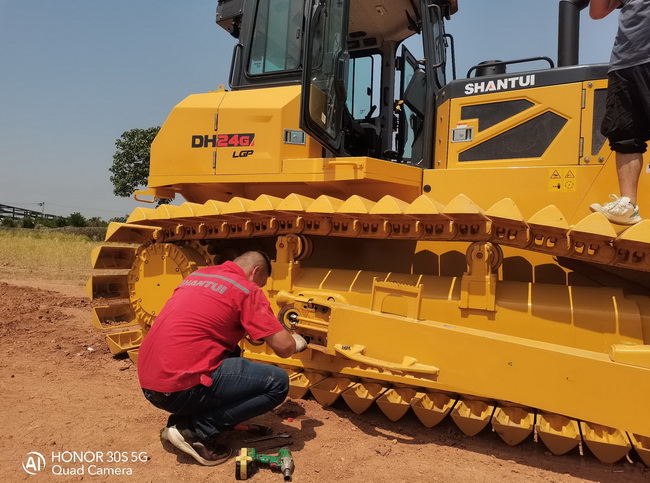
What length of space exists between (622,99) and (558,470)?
2.04m

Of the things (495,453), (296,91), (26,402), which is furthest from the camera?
(296,91)

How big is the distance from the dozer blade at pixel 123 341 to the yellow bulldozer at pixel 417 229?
0.8 inches

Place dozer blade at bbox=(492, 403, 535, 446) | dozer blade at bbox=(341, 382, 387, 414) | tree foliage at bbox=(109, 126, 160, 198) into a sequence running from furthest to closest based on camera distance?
1. tree foliage at bbox=(109, 126, 160, 198)
2. dozer blade at bbox=(341, 382, 387, 414)
3. dozer blade at bbox=(492, 403, 535, 446)

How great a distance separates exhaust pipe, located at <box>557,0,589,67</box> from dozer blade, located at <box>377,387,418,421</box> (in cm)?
254

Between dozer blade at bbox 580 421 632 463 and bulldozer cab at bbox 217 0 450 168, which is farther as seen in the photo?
bulldozer cab at bbox 217 0 450 168

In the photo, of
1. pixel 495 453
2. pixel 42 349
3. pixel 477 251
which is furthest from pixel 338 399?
pixel 42 349

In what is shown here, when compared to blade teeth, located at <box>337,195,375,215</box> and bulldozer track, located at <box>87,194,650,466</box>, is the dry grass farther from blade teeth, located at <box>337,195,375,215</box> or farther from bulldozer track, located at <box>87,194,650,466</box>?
blade teeth, located at <box>337,195,375,215</box>

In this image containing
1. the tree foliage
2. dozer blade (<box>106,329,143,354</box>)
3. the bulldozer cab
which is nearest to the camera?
the bulldozer cab

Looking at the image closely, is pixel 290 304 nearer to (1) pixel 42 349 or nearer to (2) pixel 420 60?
(2) pixel 420 60

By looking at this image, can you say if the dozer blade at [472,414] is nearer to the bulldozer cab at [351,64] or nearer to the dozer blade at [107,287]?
the bulldozer cab at [351,64]

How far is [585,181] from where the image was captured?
11.1ft

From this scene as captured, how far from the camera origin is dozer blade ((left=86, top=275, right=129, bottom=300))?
4.45 meters

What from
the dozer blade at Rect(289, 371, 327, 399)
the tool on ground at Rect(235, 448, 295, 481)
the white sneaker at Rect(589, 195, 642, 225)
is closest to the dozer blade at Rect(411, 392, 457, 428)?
the dozer blade at Rect(289, 371, 327, 399)

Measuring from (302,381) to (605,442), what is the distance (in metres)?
1.90
